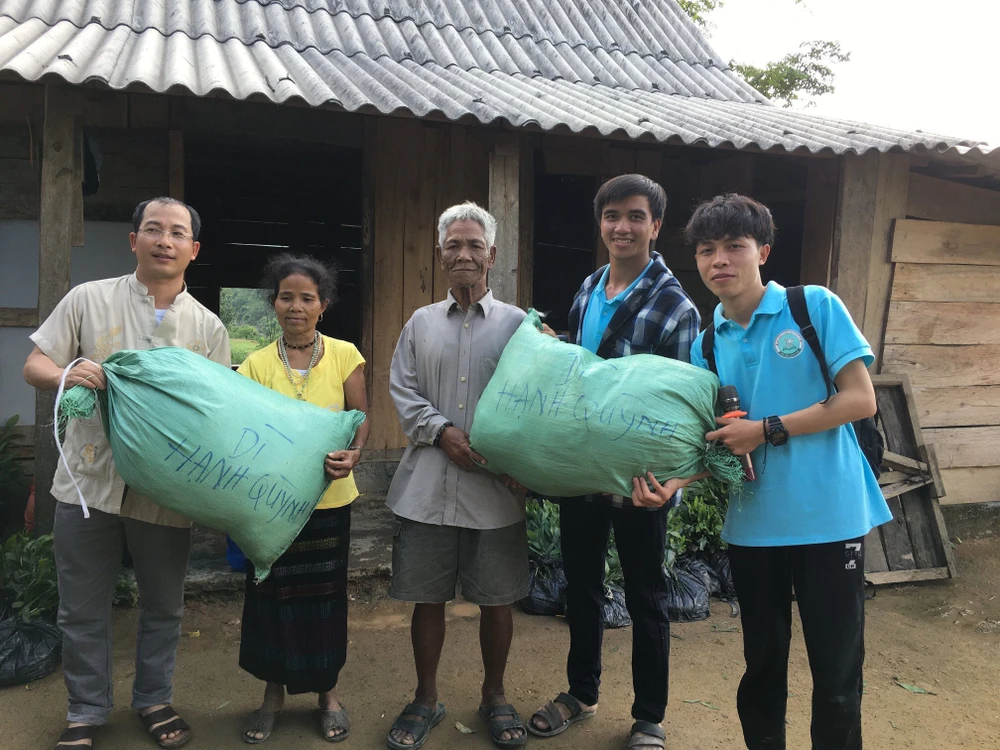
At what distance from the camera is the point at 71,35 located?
4.06 metres

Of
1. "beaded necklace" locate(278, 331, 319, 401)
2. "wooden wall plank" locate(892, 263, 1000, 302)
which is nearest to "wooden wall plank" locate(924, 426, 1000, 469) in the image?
"wooden wall plank" locate(892, 263, 1000, 302)

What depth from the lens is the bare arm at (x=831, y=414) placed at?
5.86ft

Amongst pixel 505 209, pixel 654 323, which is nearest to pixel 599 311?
pixel 654 323

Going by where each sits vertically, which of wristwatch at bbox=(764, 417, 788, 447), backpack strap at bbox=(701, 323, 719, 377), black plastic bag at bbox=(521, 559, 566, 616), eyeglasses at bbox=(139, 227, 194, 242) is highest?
eyeglasses at bbox=(139, 227, 194, 242)

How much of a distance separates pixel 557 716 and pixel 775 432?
4.50ft

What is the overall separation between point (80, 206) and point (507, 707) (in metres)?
3.14

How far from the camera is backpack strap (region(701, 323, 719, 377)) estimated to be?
82.5 inches

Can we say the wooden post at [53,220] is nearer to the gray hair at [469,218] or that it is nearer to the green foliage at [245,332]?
the gray hair at [469,218]

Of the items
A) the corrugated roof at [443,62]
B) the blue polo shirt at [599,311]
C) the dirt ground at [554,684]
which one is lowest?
the dirt ground at [554,684]

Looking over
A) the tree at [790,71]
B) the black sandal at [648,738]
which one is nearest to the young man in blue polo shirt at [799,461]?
the black sandal at [648,738]

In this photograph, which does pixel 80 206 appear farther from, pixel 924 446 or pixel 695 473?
pixel 924 446

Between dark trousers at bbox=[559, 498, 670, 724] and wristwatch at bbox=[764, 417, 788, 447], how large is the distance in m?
0.56

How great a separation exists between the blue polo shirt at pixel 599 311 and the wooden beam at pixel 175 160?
11.5ft

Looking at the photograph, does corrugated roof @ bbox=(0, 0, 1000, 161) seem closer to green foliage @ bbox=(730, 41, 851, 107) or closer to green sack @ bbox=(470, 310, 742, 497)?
green sack @ bbox=(470, 310, 742, 497)
